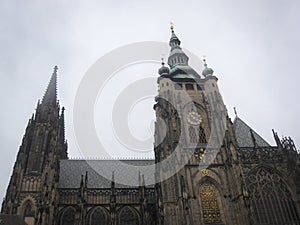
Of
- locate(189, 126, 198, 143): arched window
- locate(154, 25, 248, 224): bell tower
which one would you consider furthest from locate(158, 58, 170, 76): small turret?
locate(189, 126, 198, 143): arched window

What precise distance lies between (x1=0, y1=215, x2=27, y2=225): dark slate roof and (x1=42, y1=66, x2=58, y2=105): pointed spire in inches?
766

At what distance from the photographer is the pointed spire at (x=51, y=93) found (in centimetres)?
4738

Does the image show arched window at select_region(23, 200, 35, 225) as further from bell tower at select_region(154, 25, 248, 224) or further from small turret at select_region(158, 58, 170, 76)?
small turret at select_region(158, 58, 170, 76)

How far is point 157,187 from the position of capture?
34.5 meters

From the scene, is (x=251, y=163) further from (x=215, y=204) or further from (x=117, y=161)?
(x=117, y=161)

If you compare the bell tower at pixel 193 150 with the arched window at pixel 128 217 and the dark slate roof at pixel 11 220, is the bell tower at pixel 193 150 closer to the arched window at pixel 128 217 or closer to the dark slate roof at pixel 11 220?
the arched window at pixel 128 217

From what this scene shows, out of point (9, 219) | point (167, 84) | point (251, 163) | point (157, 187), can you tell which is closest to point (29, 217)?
point (9, 219)

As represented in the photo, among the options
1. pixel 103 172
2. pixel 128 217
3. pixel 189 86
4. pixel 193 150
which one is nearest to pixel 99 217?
pixel 128 217

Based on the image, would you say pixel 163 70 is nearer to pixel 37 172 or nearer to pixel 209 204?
pixel 209 204

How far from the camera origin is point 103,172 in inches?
1766

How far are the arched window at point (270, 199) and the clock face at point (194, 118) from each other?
9.03 metres

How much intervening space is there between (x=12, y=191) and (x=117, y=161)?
1705 centimetres

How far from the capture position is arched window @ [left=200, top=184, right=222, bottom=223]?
100 ft

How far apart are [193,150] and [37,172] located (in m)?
20.6
